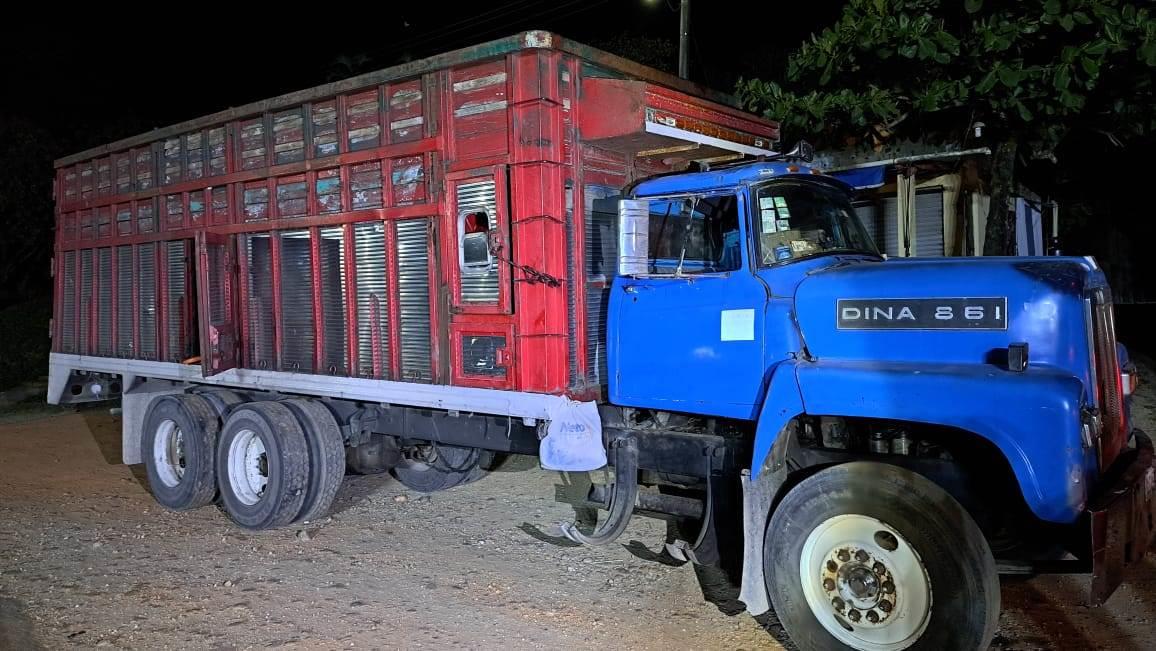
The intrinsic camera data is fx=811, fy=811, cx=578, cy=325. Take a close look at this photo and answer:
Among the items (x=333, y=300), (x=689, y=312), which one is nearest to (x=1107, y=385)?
(x=689, y=312)

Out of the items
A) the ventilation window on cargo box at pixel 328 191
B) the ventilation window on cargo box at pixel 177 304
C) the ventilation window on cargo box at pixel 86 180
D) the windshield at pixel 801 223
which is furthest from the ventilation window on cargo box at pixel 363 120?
the ventilation window on cargo box at pixel 86 180

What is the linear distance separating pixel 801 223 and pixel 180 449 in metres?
6.24

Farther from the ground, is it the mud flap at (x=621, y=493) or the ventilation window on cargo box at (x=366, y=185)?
the ventilation window on cargo box at (x=366, y=185)

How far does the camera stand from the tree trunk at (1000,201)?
26.8 feet

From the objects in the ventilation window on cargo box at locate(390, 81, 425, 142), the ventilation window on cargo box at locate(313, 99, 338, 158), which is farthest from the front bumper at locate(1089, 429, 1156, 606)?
the ventilation window on cargo box at locate(313, 99, 338, 158)

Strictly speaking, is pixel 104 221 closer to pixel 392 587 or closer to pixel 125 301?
pixel 125 301

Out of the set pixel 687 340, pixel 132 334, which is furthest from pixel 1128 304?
pixel 132 334

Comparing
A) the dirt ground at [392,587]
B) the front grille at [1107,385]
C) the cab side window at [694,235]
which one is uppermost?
the cab side window at [694,235]

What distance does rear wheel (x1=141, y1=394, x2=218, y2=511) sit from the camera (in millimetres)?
7344

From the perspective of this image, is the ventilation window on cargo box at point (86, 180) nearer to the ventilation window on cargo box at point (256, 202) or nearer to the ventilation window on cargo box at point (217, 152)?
the ventilation window on cargo box at point (217, 152)

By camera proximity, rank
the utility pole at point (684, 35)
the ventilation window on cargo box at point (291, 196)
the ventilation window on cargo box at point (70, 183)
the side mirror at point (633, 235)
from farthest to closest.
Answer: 1. the utility pole at point (684, 35)
2. the ventilation window on cargo box at point (70, 183)
3. the ventilation window on cargo box at point (291, 196)
4. the side mirror at point (633, 235)

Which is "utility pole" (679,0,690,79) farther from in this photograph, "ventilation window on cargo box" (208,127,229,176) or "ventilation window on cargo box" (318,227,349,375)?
"ventilation window on cargo box" (318,227,349,375)

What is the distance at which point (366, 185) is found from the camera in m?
6.26

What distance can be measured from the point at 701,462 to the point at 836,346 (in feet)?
3.75
